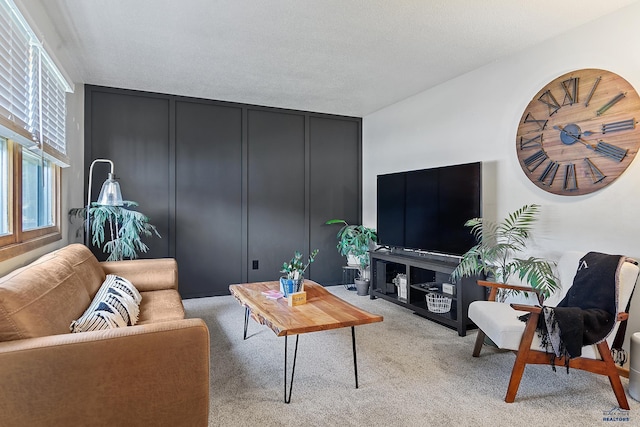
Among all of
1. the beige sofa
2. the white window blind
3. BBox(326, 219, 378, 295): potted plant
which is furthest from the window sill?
BBox(326, 219, 378, 295): potted plant

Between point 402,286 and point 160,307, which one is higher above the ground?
point 160,307

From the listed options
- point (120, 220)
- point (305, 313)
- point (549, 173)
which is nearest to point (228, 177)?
point (120, 220)

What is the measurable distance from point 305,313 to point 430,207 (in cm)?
193

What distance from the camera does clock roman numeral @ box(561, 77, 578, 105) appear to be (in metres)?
2.62

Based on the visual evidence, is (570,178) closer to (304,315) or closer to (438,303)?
(438,303)

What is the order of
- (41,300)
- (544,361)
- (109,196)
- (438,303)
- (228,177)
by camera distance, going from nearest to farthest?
(41,300) < (544,361) < (109,196) < (438,303) < (228,177)

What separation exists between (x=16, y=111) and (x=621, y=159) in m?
3.65

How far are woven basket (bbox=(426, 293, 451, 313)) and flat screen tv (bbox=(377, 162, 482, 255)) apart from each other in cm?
42

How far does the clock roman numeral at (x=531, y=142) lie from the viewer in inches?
113

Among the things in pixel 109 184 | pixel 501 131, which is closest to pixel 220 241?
pixel 109 184

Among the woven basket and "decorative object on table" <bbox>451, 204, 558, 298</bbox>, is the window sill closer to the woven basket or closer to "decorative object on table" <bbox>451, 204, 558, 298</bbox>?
"decorative object on table" <bbox>451, 204, 558, 298</bbox>

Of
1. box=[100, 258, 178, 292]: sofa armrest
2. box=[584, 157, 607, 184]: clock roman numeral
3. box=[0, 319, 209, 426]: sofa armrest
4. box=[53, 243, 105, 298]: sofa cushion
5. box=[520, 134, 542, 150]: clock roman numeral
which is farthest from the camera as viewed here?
box=[100, 258, 178, 292]: sofa armrest

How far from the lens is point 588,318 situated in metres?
1.98

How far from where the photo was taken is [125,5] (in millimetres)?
2357
